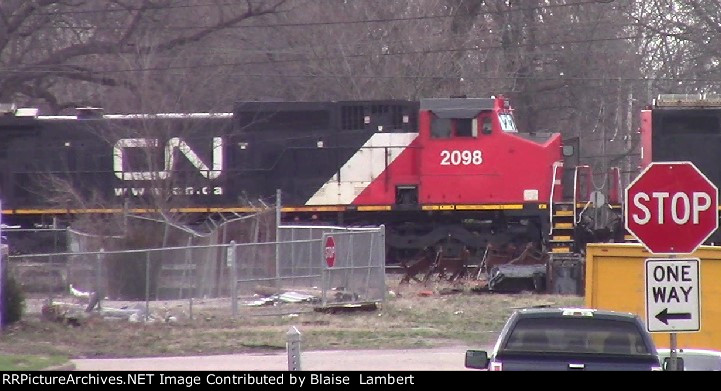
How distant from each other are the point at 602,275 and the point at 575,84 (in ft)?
101

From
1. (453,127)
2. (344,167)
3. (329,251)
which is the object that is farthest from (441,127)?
(329,251)

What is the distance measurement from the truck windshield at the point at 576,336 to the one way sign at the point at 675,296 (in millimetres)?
342

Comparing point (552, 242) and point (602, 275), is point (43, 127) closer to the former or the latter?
point (552, 242)

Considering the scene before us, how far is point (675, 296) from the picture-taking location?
9617mm

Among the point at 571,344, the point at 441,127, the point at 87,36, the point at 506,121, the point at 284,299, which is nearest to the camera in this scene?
the point at 571,344

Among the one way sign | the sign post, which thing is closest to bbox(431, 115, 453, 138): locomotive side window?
the sign post

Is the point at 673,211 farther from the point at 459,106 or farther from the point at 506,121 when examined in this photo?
the point at 506,121

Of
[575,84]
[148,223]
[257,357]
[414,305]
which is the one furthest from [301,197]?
[575,84]

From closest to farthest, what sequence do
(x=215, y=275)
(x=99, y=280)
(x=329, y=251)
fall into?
(x=99, y=280) < (x=329, y=251) < (x=215, y=275)

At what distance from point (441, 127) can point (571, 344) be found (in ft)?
65.7

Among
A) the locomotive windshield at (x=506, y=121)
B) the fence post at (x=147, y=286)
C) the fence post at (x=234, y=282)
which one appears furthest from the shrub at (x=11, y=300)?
the locomotive windshield at (x=506, y=121)

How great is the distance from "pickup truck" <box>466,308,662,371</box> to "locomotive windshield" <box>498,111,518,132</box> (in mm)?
19692

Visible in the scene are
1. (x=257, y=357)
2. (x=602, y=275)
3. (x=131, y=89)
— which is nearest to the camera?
(x=602, y=275)

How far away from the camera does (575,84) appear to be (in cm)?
4428
